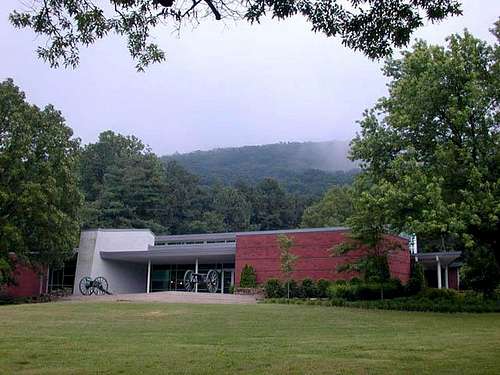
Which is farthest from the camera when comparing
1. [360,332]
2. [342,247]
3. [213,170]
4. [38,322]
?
[213,170]

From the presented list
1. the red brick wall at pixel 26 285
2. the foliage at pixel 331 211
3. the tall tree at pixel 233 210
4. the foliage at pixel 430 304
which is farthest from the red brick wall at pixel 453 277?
the tall tree at pixel 233 210

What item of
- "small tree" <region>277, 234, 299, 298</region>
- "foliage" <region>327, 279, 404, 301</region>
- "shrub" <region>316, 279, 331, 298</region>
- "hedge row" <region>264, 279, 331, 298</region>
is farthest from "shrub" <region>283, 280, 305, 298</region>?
"foliage" <region>327, 279, 404, 301</region>

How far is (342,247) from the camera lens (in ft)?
98.6

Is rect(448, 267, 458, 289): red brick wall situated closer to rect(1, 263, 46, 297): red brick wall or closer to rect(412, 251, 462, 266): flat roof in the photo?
rect(412, 251, 462, 266): flat roof

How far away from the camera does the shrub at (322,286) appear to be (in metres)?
32.3

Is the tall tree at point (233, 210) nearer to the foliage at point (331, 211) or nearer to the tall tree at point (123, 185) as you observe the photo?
the tall tree at point (123, 185)

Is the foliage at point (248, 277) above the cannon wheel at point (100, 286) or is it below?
above

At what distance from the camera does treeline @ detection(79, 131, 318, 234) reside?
237ft

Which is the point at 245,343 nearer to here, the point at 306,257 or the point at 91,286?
the point at 306,257

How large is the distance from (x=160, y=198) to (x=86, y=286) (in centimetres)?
3657

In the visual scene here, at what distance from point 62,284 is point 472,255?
97.2 feet

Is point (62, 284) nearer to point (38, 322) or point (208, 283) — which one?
point (208, 283)

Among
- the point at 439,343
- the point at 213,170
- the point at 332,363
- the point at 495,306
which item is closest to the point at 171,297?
the point at 495,306

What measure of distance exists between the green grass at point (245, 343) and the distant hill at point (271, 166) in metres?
87.4
